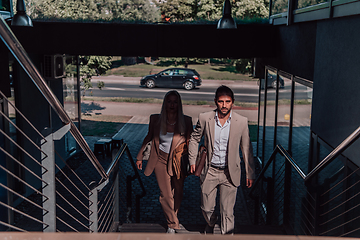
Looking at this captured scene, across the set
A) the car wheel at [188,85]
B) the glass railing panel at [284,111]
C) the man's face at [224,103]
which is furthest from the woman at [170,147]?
the car wheel at [188,85]

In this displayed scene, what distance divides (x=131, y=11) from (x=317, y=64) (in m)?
5.18

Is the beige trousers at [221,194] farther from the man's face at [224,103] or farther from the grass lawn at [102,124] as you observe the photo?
the grass lawn at [102,124]

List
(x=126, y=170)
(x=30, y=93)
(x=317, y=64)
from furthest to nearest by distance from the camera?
(x=126, y=170), (x=30, y=93), (x=317, y=64)

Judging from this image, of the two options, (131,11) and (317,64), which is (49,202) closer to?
(317,64)

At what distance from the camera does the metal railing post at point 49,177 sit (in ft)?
7.95

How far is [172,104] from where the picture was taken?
4684 mm

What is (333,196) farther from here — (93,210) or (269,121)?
(269,121)

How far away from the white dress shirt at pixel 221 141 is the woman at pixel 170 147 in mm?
595

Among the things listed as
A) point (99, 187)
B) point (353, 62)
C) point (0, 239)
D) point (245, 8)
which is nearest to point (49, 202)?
point (0, 239)

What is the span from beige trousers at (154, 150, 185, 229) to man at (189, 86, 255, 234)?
587 millimetres

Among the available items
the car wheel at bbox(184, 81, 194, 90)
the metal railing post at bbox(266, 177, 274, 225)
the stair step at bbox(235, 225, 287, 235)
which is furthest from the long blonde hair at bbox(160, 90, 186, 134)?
the car wheel at bbox(184, 81, 194, 90)

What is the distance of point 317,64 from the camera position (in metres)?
5.44

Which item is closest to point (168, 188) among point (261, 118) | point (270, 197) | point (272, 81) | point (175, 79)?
point (270, 197)

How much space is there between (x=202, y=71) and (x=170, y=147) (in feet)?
115
